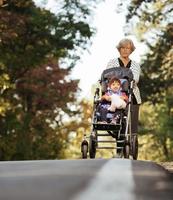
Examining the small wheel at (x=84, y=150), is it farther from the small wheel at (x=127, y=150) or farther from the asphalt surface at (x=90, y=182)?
the asphalt surface at (x=90, y=182)

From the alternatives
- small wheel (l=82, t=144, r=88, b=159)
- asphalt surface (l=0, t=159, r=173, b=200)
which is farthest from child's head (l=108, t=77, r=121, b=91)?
asphalt surface (l=0, t=159, r=173, b=200)

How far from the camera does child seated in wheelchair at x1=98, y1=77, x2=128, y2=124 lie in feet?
24.3

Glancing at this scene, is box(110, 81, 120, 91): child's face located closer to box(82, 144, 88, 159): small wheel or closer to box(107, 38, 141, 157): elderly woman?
box(107, 38, 141, 157): elderly woman

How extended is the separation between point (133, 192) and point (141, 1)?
1052 inches

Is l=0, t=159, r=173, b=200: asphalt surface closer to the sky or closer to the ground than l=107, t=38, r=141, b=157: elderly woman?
closer to the ground

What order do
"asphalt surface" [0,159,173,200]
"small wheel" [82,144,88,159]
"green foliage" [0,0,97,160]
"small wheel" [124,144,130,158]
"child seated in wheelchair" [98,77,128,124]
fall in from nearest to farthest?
"asphalt surface" [0,159,173,200] < "small wheel" [124,144,130,158] < "child seated in wheelchair" [98,77,128,124] < "small wheel" [82,144,88,159] < "green foliage" [0,0,97,160]

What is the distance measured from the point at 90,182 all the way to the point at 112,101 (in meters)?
5.93

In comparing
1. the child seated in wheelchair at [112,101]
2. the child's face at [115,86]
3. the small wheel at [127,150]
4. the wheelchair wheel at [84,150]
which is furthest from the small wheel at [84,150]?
the child's face at [115,86]

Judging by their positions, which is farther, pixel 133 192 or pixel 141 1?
pixel 141 1

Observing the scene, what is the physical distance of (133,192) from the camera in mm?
1374

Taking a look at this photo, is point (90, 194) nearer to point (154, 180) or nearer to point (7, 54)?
point (154, 180)

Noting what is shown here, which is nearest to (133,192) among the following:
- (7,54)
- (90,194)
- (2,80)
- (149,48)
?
(90,194)

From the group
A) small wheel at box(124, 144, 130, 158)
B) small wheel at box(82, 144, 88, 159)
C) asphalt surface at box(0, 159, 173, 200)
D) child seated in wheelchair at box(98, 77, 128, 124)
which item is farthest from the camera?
small wheel at box(82, 144, 88, 159)

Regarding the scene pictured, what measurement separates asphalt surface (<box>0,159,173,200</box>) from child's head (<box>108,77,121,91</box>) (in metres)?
5.67
